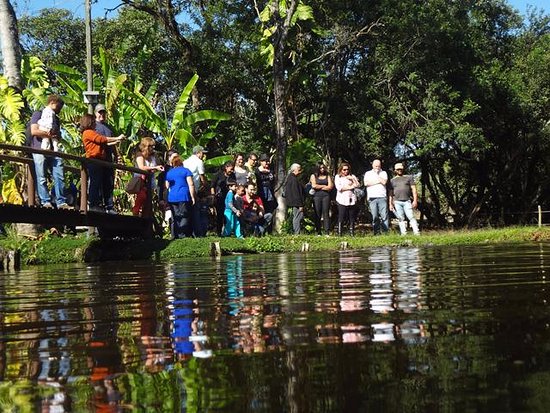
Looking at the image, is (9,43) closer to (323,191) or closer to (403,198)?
(323,191)

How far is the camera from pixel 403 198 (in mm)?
16750

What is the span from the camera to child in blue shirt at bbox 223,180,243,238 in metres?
15.3

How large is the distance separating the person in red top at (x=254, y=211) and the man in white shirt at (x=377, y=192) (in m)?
2.35

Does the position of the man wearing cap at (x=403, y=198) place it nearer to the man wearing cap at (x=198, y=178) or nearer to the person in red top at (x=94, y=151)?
the man wearing cap at (x=198, y=178)

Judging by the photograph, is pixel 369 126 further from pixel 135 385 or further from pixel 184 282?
pixel 135 385

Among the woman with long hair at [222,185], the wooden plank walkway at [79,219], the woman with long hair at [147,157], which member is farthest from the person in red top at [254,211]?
the woman with long hair at [147,157]

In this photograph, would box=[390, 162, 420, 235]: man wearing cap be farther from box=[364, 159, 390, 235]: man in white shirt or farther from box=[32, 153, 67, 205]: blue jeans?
box=[32, 153, 67, 205]: blue jeans

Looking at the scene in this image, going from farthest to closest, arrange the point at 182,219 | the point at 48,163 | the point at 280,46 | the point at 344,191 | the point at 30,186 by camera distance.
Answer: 1. the point at 280,46
2. the point at 344,191
3. the point at 182,219
4. the point at 30,186
5. the point at 48,163

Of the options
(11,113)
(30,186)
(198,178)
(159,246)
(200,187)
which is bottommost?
(159,246)

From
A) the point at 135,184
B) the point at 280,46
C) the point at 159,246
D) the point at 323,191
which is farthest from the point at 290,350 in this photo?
the point at 280,46

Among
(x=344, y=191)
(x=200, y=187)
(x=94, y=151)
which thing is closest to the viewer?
(x=94, y=151)

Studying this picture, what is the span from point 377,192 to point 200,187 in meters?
3.89

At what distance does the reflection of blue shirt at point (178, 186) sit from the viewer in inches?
529

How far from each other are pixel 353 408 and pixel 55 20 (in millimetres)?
34116
